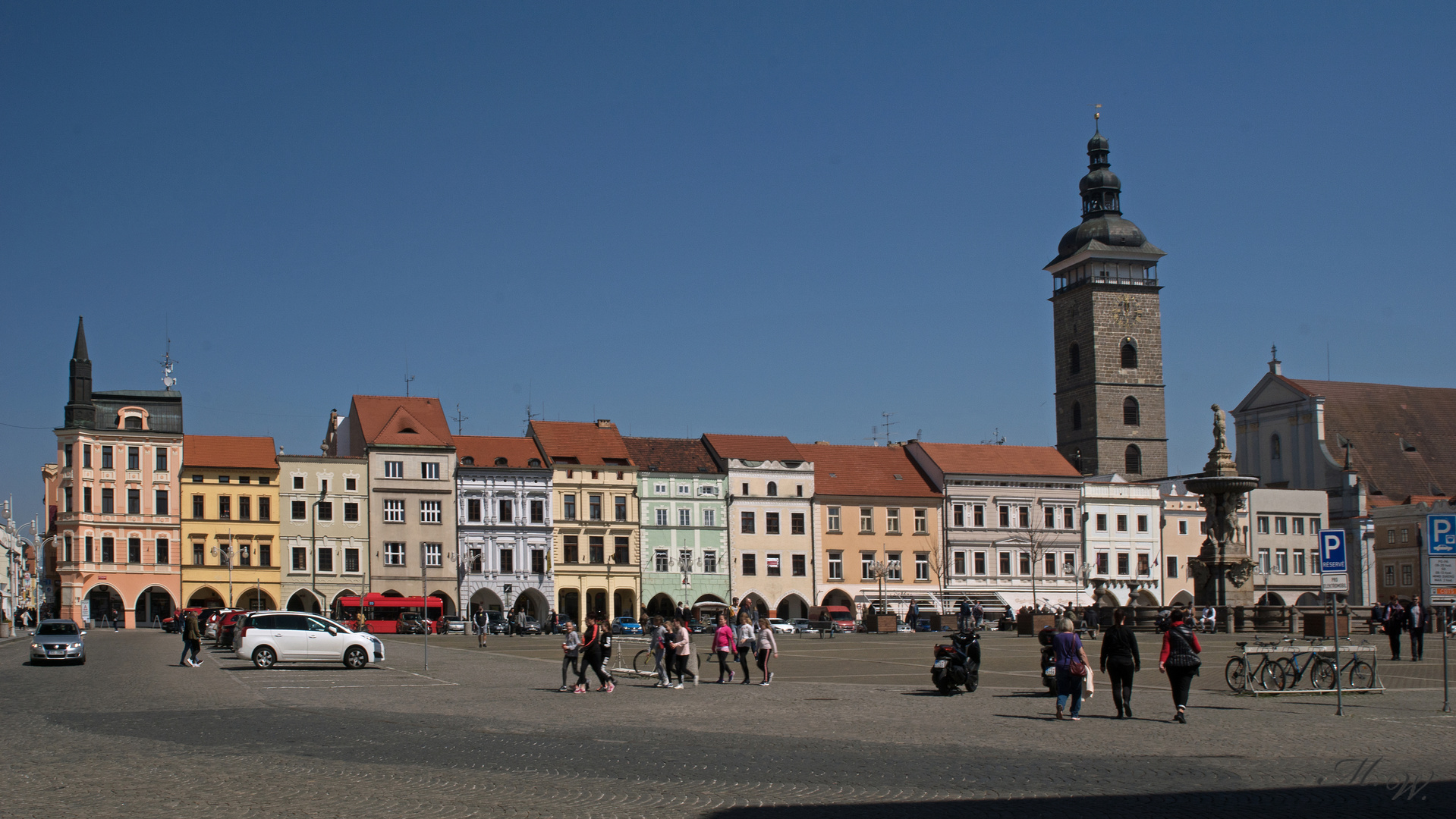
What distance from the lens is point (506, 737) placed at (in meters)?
17.6

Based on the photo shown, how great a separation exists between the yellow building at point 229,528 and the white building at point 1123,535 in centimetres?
4787

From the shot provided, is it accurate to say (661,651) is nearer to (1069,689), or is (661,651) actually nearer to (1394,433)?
(1069,689)

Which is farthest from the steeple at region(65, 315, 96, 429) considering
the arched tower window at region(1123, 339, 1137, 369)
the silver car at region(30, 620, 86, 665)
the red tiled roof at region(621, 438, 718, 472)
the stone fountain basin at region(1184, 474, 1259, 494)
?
the arched tower window at region(1123, 339, 1137, 369)

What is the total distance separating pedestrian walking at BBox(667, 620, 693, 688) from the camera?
28.2 meters

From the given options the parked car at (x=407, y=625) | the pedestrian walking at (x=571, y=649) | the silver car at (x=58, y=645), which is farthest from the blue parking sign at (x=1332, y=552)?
the parked car at (x=407, y=625)

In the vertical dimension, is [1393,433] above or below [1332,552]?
above

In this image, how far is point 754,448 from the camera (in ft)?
286

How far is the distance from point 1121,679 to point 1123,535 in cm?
7482

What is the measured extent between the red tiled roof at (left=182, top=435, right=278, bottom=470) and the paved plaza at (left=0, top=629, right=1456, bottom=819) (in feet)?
177

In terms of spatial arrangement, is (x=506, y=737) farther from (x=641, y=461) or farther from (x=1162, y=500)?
(x=1162, y=500)

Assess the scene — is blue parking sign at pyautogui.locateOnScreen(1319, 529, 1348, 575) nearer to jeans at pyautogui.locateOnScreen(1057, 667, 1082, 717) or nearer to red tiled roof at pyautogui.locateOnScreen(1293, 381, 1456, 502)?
jeans at pyautogui.locateOnScreen(1057, 667, 1082, 717)

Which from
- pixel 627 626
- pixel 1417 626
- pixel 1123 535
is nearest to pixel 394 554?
pixel 627 626

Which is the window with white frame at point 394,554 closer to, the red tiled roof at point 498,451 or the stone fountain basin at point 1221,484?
the red tiled roof at point 498,451

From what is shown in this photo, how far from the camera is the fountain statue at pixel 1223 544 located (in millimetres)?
52562
